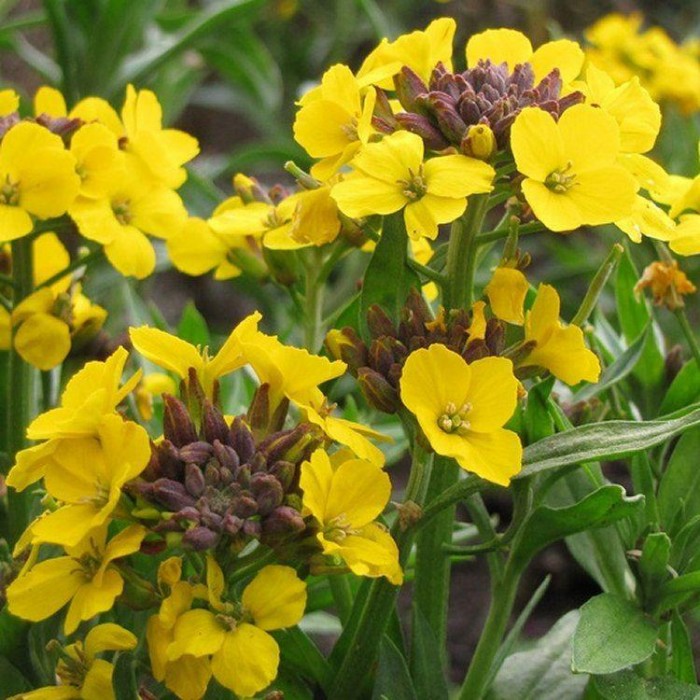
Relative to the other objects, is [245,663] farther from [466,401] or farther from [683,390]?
[683,390]

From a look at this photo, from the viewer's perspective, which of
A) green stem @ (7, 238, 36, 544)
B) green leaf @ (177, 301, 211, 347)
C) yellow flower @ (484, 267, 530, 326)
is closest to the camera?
yellow flower @ (484, 267, 530, 326)

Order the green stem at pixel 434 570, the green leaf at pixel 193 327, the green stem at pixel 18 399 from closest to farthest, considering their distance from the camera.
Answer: the green stem at pixel 434 570 < the green stem at pixel 18 399 < the green leaf at pixel 193 327

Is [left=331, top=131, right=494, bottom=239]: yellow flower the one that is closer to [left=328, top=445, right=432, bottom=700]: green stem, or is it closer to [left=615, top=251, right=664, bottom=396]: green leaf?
[left=328, top=445, right=432, bottom=700]: green stem

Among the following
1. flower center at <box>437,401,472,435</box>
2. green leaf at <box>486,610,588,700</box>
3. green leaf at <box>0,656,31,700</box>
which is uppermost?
flower center at <box>437,401,472,435</box>

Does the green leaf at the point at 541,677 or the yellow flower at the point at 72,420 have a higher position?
the yellow flower at the point at 72,420

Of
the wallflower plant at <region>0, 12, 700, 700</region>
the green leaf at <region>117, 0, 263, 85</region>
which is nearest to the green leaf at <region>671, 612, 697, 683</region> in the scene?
the wallflower plant at <region>0, 12, 700, 700</region>

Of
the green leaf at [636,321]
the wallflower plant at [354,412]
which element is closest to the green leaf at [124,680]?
the wallflower plant at [354,412]

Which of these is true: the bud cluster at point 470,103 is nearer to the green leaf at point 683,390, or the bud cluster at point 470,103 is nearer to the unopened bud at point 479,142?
the unopened bud at point 479,142

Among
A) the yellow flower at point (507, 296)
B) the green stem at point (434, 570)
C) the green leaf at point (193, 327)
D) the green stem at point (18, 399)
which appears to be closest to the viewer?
the yellow flower at point (507, 296)

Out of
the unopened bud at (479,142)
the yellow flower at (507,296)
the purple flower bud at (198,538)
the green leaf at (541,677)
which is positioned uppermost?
the unopened bud at (479,142)
